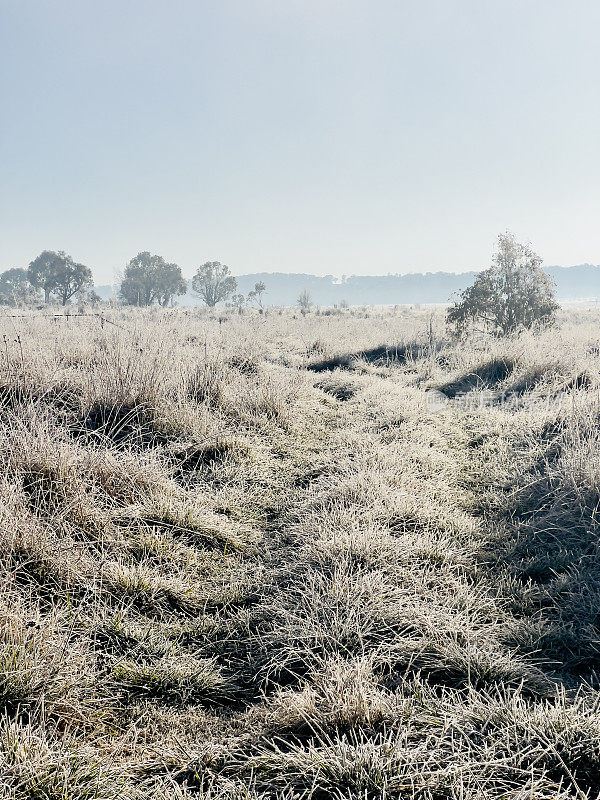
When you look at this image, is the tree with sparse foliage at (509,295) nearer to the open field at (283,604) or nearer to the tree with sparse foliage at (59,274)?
the open field at (283,604)

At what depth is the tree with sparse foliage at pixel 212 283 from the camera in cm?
6319

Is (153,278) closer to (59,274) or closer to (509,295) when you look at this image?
(59,274)

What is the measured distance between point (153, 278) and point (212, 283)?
28.0 feet

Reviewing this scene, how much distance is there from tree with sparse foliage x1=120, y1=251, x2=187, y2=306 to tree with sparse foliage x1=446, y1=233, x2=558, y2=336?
49.1 metres

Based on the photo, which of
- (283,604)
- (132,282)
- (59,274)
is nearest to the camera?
(283,604)

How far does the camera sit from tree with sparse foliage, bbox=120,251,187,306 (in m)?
57.2

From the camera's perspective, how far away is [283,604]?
8.94ft

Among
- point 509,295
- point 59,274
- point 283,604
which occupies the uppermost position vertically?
point 59,274

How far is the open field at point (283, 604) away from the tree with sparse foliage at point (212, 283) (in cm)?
5994

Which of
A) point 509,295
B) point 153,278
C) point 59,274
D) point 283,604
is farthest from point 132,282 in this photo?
point 283,604

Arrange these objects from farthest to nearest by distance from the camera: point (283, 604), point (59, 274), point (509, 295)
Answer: point (59, 274)
point (509, 295)
point (283, 604)

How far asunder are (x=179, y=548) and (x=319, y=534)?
0.99 meters

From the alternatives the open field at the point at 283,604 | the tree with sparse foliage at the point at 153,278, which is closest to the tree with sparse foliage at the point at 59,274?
the tree with sparse foliage at the point at 153,278

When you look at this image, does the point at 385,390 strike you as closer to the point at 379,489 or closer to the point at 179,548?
the point at 379,489
